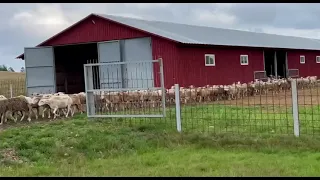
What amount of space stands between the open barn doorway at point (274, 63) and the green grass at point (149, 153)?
2645cm

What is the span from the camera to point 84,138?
10.2 meters

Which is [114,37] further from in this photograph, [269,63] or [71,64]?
[269,63]

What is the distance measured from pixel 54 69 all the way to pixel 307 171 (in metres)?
21.5

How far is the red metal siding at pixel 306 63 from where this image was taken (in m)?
36.3

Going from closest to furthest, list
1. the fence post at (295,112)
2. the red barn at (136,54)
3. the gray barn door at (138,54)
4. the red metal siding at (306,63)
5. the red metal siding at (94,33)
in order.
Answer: the fence post at (295,112) → the red barn at (136,54) → the gray barn door at (138,54) → the red metal siding at (94,33) → the red metal siding at (306,63)

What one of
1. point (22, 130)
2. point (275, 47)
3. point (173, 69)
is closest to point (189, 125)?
point (22, 130)

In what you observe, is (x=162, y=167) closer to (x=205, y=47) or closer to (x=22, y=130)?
(x=22, y=130)

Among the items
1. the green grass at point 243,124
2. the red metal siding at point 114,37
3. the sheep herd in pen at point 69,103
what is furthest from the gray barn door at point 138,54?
the green grass at point 243,124

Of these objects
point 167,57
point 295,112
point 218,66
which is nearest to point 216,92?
point 167,57

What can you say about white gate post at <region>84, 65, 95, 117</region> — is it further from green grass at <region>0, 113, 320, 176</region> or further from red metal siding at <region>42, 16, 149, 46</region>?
red metal siding at <region>42, 16, 149, 46</region>

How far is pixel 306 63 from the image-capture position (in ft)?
126

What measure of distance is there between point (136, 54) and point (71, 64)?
289 inches

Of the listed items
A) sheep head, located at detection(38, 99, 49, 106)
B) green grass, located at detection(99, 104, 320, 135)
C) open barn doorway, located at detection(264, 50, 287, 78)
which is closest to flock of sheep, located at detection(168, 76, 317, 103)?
sheep head, located at detection(38, 99, 49, 106)

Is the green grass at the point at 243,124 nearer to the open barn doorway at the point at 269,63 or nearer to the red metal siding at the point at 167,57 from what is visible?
the red metal siding at the point at 167,57
